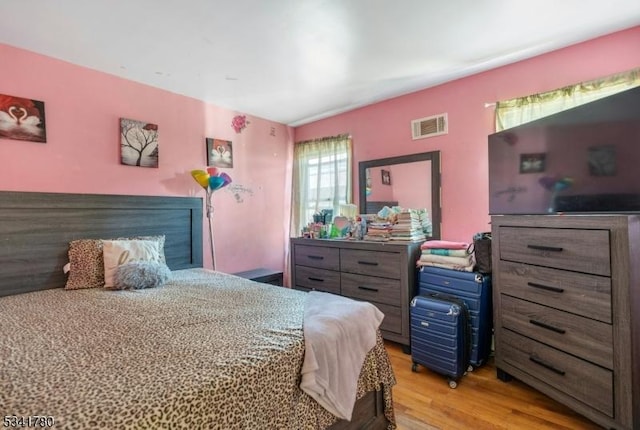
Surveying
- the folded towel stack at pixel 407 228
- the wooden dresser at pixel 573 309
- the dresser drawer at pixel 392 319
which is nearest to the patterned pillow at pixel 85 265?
the dresser drawer at pixel 392 319

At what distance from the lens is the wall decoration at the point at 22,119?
204 centimetres

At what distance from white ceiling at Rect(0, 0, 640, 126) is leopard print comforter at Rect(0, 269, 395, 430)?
1621 mm

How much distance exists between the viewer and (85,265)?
215cm

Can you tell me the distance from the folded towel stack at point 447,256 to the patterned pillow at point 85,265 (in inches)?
92.1

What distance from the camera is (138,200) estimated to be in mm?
2596

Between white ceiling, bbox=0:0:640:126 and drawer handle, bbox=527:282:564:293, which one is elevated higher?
white ceiling, bbox=0:0:640:126

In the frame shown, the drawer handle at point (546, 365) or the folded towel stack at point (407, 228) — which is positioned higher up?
the folded towel stack at point (407, 228)

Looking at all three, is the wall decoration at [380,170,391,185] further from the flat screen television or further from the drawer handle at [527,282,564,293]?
the drawer handle at [527,282,564,293]

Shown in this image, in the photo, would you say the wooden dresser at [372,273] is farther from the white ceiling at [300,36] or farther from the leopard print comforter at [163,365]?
the white ceiling at [300,36]

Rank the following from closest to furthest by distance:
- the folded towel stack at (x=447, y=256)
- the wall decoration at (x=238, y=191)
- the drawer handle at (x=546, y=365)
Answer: the drawer handle at (x=546, y=365)
the folded towel stack at (x=447, y=256)
the wall decoration at (x=238, y=191)

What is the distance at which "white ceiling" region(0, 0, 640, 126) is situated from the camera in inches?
67.0

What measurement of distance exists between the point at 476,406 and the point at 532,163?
4.82 feet

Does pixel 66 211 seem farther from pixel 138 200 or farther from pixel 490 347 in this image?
pixel 490 347

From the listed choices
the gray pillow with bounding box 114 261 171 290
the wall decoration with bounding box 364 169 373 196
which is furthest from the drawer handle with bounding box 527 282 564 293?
the gray pillow with bounding box 114 261 171 290
